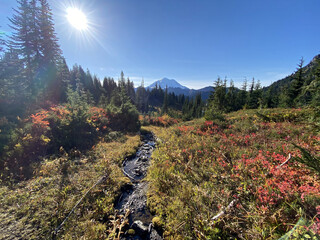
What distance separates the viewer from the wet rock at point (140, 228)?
4388 mm

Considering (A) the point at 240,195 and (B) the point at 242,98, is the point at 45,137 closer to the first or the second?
(A) the point at 240,195

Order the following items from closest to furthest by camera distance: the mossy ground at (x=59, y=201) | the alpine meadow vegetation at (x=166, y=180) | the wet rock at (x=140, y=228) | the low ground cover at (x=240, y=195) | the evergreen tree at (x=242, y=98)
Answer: the low ground cover at (x=240, y=195) < the alpine meadow vegetation at (x=166, y=180) < the mossy ground at (x=59, y=201) < the wet rock at (x=140, y=228) < the evergreen tree at (x=242, y=98)

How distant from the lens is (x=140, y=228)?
4.51 metres

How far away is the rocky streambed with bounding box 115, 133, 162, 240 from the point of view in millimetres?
4406

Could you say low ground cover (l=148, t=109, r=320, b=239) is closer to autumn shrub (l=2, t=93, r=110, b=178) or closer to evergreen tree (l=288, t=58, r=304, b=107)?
autumn shrub (l=2, t=93, r=110, b=178)

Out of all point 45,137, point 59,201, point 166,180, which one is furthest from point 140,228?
point 45,137

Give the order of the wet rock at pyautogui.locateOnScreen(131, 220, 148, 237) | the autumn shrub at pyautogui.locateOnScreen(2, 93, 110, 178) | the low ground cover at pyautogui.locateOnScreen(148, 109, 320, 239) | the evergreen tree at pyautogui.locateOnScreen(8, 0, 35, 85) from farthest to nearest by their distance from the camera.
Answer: the evergreen tree at pyautogui.locateOnScreen(8, 0, 35, 85) → the autumn shrub at pyautogui.locateOnScreen(2, 93, 110, 178) → the wet rock at pyautogui.locateOnScreen(131, 220, 148, 237) → the low ground cover at pyautogui.locateOnScreen(148, 109, 320, 239)

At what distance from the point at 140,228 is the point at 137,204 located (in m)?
1.23

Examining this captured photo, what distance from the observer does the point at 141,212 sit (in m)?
5.31

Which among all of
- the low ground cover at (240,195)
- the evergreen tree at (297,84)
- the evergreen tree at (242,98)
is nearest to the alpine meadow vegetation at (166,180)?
the low ground cover at (240,195)

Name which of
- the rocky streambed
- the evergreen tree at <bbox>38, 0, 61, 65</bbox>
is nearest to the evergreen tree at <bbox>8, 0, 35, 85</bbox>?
the evergreen tree at <bbox>38, 0, 61, 65</bbox>

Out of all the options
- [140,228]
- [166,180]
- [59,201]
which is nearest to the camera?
[140,228]

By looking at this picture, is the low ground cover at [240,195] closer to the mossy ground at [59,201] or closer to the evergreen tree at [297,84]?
the mossy ground at [59,201]

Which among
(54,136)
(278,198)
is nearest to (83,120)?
(54,136)
